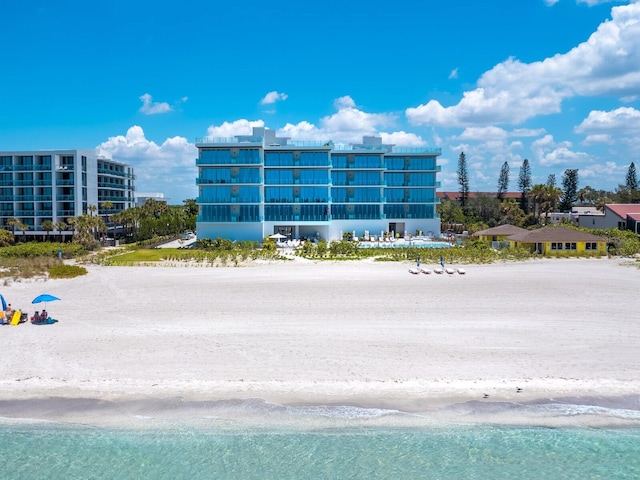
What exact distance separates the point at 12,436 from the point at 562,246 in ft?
136

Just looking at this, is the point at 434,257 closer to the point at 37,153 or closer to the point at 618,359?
the point at 618,359

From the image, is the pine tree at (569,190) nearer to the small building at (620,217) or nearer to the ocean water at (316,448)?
the small building at (620,217)

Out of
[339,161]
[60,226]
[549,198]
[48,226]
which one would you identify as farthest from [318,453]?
[549,198]

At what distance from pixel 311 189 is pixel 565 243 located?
27070mm

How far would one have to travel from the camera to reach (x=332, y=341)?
18.5 metres

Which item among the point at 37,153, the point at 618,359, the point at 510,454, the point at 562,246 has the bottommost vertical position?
the point at 510,454

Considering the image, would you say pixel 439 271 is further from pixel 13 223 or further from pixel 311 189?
pixel 13 223

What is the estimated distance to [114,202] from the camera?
75.2m

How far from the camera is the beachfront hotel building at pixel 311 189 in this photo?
56750 mm

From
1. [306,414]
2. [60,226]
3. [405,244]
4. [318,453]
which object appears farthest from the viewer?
[60,226]

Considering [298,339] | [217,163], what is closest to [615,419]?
[298,339]

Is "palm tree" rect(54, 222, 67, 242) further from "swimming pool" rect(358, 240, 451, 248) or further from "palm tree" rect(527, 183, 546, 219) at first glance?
"palm tree" rect(527, 183, 546, 219)

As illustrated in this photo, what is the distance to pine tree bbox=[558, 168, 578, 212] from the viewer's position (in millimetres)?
85938

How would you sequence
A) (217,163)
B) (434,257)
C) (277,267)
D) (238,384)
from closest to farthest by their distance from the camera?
(238,384) < (277,267) < (434,257) < (217,163)
